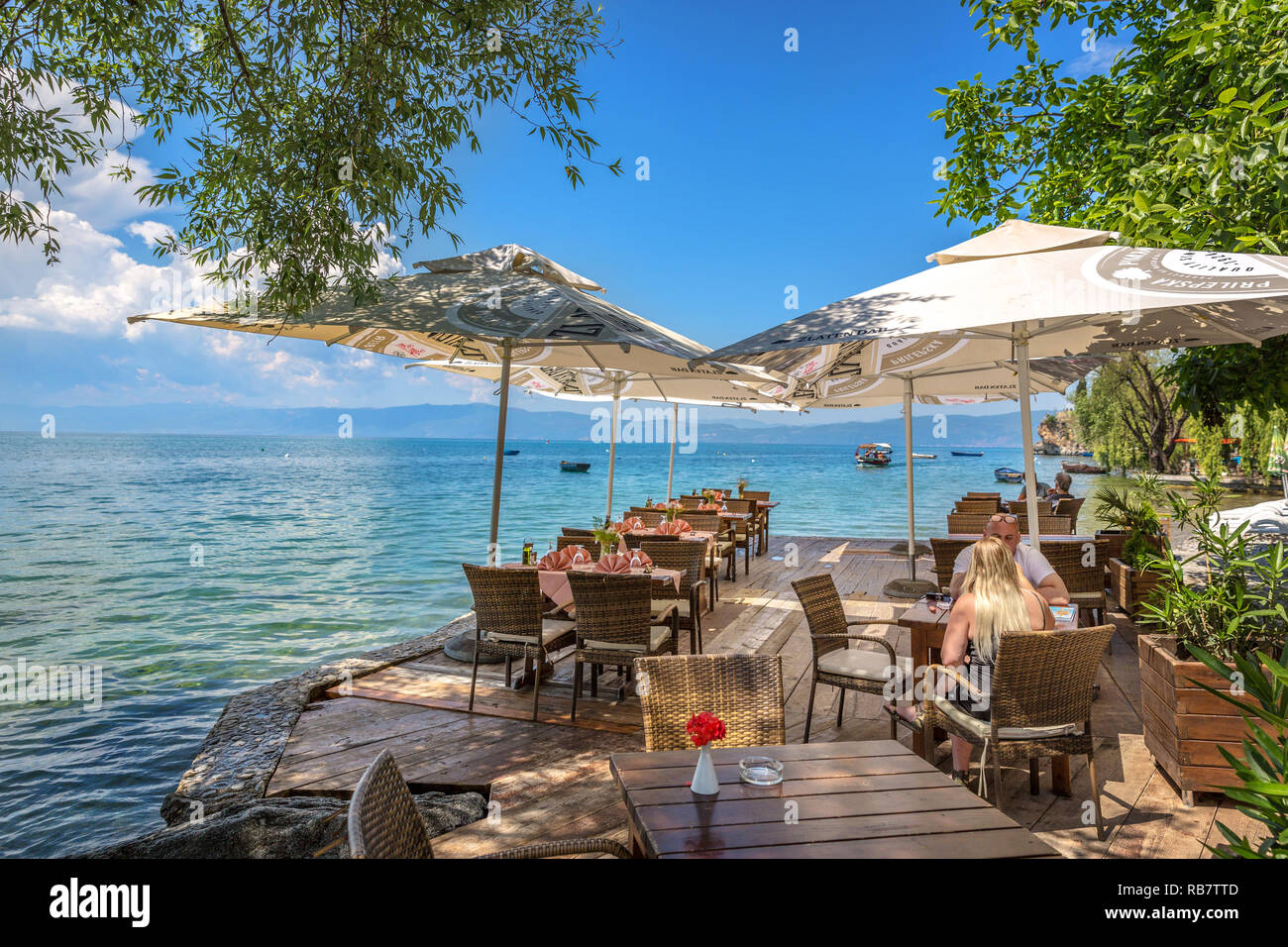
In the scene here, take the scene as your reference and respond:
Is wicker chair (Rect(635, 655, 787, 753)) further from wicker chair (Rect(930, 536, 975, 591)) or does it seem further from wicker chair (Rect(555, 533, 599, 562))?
wicker chair (Rect(930, 536, 975, 591))

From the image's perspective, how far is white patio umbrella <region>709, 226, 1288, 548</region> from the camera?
3.33 meters

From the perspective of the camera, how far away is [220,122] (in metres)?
4.36

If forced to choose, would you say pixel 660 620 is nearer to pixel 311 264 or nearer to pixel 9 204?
pixel 311 264

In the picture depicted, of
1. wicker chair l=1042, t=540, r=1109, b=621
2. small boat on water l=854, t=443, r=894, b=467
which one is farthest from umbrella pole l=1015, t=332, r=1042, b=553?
small boat on water l=854, t=443, r=894, b=467

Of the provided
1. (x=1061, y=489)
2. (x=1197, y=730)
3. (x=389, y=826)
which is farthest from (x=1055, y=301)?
(x=1061, y=489)

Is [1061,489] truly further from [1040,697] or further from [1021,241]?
[1040,697]

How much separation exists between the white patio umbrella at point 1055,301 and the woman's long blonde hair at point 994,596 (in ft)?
3.76

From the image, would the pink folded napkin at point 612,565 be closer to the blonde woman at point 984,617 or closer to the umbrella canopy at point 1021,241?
the blonde woman at point 984,617

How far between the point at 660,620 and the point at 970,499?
264 inches

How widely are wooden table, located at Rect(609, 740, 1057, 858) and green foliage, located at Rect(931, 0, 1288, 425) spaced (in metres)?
4.24

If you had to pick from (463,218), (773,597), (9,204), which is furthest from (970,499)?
(9,204)

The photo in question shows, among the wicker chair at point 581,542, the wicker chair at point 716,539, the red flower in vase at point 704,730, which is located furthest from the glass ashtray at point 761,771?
the wicker chair at point 716,539

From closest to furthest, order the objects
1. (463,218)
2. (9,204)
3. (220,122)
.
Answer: (9,204) → (220,122) → (463,218)

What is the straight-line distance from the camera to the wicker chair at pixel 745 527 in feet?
34.8
